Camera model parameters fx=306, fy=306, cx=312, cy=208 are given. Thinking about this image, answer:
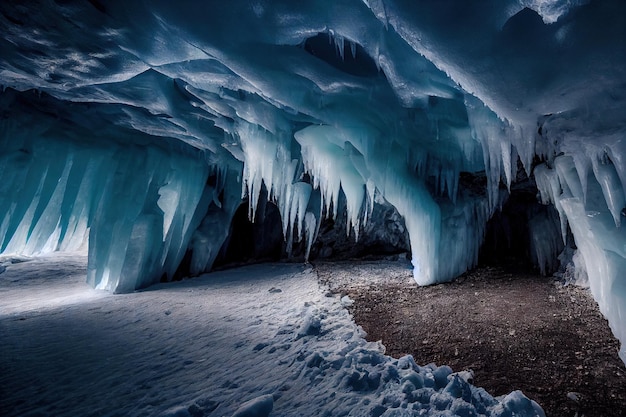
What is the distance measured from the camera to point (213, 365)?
382 centimetres

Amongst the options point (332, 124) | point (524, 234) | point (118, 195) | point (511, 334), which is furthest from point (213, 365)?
point (524, 234)

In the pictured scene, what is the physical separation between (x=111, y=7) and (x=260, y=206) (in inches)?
370

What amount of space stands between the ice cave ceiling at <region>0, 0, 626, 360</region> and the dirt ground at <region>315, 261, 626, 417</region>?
578mm

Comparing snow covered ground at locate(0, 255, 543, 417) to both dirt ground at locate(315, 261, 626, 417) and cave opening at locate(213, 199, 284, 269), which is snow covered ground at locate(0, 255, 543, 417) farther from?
cave opening at locate(213, 199, 284, 269)

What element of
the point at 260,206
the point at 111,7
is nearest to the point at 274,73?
the point at 111,7

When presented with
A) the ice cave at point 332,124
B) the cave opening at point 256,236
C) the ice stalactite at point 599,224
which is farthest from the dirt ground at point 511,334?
the cave opening at point 256,236

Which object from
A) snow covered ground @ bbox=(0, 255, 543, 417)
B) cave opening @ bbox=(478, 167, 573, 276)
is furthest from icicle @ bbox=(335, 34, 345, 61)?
cave opening @ bbox=(478, 167, 573, 276)

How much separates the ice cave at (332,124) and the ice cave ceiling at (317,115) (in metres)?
0.03

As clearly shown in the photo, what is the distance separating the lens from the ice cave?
114 inches

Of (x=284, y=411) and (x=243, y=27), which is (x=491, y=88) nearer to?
(x=243, y=27)

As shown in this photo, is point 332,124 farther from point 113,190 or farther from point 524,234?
point 524,234

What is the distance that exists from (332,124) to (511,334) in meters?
4.42

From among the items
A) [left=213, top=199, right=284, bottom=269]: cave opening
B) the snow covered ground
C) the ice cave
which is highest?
the ice cave

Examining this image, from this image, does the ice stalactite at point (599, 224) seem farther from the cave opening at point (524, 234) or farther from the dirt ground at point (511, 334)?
the cave opening at point (524, 234)
